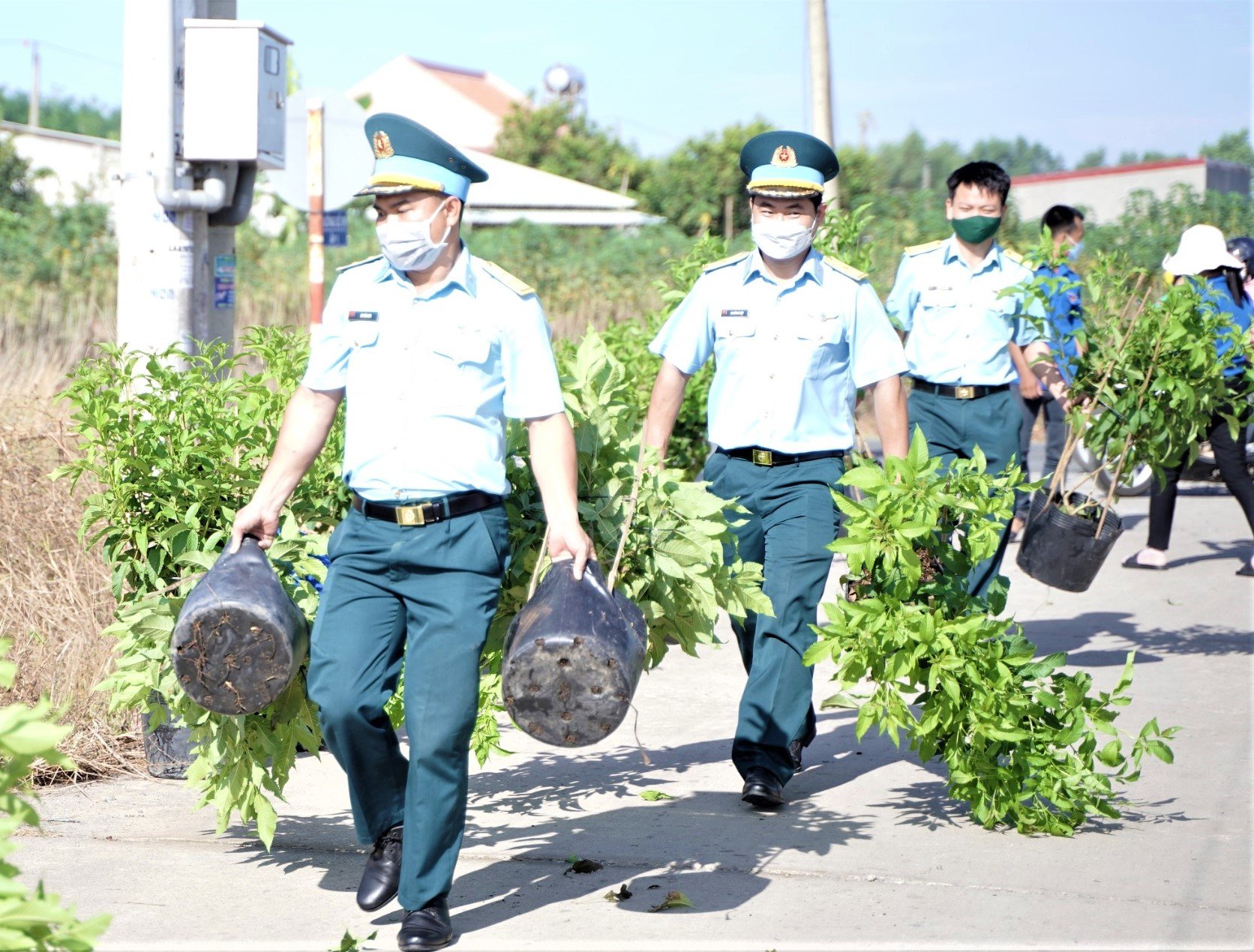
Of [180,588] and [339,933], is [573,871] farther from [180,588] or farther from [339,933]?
[180,588]

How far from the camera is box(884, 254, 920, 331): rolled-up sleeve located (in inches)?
267

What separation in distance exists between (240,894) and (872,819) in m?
2.00

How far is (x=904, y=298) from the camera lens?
679 cm

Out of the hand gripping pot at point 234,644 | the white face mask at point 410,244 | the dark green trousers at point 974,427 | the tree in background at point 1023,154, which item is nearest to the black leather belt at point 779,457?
the dark green trousers at point 974,427

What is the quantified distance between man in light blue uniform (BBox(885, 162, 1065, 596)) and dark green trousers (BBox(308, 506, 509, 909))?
119 inches

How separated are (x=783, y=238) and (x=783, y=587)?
3.81ft

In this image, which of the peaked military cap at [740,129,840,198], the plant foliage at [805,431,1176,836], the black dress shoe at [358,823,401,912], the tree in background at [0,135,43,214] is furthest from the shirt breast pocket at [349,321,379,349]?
the tree in background at [0,135,43,214]

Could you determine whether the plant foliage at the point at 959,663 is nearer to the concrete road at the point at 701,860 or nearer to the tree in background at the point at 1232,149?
the concrete road at the point at 701,860

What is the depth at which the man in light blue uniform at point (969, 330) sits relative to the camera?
6.60 metres

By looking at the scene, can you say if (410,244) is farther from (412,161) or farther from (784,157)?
(784,157)

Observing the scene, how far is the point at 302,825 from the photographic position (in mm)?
5016

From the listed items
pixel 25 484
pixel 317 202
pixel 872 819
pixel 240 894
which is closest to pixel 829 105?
pixel 317 202

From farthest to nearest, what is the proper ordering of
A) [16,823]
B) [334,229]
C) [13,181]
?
[13,181] → [334,229] → [16,823]

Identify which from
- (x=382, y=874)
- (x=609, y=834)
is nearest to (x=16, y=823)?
(x=382, y=874)
